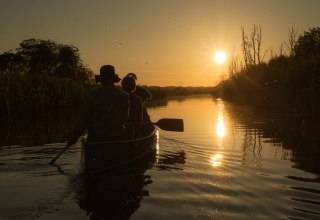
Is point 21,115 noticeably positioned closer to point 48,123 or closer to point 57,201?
point 48,123

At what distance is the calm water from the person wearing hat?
2.72ft

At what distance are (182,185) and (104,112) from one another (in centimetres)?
199

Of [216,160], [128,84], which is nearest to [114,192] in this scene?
[216,160]

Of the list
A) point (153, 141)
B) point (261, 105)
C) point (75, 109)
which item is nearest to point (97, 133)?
point (153, 141)

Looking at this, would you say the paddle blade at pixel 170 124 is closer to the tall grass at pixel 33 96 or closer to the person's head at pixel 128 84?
the person's head at pixel 128 84

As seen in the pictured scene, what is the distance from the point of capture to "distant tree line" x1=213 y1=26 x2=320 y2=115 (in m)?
17.8

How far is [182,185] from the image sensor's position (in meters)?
6.85

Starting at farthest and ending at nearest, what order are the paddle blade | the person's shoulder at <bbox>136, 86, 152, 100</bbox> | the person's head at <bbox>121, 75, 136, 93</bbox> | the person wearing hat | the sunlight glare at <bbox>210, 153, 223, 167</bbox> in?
the paddle blade, the person's shoulder at <bbox>136, 86, 152, 100</bbox>, the person's head at <bbox>121, 75, 136, 93</bbox>, the sunlight glare at <bbox>210, 153, 223, 167</bbox>, the person wearing hat

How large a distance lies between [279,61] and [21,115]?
17.5m

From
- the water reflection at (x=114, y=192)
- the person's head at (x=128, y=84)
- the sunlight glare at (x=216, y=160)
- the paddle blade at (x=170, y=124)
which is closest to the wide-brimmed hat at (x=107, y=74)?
the water reflection at (x=114, y=192)

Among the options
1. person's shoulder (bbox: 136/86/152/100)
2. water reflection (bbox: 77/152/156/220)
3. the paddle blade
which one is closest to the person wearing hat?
water reflection (bbox: 77/152/156/220)

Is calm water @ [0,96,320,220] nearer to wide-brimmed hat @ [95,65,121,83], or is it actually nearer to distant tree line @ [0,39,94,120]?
wide-brimmed hat @ [95,65,121,83]

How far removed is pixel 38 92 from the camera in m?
22.2

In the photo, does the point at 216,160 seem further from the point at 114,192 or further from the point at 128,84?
the point at 114,192
